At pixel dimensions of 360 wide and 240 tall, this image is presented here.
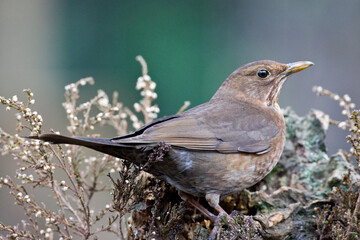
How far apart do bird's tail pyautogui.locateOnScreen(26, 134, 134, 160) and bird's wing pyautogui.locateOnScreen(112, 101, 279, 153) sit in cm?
5

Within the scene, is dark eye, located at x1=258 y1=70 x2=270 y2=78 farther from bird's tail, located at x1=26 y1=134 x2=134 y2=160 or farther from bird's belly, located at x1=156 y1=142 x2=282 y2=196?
bird's tail, located at x1=26 y1=134 x2=134 y2=160

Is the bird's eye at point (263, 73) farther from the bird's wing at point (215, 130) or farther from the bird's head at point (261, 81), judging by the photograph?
the bird's wing at point (215, 130)

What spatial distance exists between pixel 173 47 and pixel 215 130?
432 cm

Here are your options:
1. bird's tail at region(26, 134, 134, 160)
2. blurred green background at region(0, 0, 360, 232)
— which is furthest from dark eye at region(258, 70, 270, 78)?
blurred green background at region(0, 0, 360, 232)

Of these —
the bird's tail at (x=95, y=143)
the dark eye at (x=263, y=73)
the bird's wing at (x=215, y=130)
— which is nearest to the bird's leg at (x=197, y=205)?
the bird's wing at (x=215, y=130)

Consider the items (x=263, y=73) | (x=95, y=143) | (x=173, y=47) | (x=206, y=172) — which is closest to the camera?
(x=95, y=143)

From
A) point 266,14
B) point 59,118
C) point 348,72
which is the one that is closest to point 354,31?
point 348,72

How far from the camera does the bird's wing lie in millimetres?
3047

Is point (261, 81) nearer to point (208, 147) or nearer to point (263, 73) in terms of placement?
point (263, 73)

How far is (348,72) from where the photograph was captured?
705cm

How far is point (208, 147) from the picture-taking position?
314cm

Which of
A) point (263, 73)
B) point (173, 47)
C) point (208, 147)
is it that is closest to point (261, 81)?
point (263, 73)

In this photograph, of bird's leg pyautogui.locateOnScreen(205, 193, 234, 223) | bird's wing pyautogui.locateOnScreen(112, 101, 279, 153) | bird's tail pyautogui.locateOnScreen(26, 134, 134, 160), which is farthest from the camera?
bird's leg pyautogui.locateOnScreen(205, 193, 234, 223)

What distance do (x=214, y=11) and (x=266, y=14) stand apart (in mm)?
879
